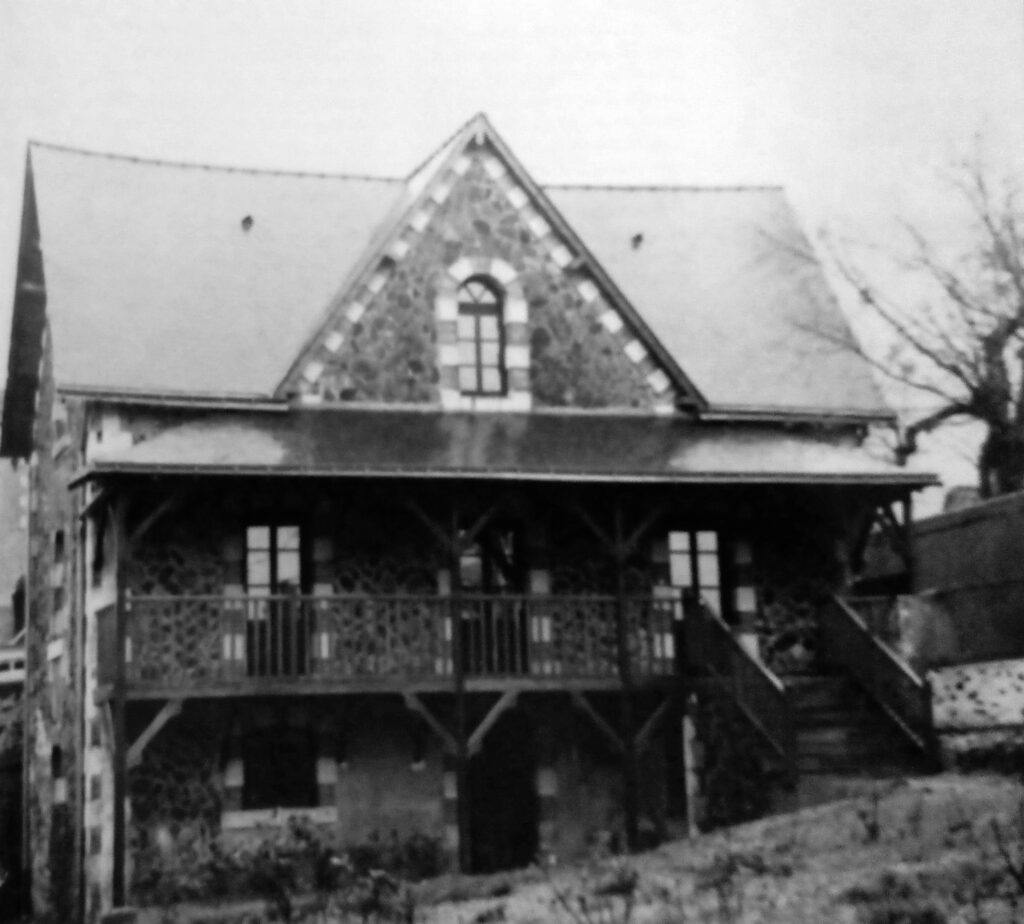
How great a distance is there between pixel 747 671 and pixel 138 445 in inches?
270

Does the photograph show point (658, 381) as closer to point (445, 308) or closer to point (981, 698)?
point (445, 308)

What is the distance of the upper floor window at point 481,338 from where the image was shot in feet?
72.2

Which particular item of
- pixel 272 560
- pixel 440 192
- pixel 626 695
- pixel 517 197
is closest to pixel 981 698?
pixel 626 695

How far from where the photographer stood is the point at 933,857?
13367 mm

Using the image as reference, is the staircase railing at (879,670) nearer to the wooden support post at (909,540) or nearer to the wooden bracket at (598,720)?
the wooden support post at (909,540)

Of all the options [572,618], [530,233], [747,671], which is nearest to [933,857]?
[747,671]

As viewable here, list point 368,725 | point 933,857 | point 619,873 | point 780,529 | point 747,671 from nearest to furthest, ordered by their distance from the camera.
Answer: point 933,857 → point 619,873 → point 747,671 → point 368,725 → point 780,529

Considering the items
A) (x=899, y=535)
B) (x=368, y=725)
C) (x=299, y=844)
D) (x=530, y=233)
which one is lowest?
(x=299, y=844)

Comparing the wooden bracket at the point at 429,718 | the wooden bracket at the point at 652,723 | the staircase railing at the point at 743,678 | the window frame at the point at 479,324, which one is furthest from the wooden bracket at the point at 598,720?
the window frame at the point at 479,324

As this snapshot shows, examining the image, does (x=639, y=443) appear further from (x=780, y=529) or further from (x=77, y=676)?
(x=77, y=676)

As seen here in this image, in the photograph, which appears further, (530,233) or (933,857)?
(530,233)

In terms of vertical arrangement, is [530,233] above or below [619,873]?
above

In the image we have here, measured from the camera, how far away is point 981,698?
18.8 meters

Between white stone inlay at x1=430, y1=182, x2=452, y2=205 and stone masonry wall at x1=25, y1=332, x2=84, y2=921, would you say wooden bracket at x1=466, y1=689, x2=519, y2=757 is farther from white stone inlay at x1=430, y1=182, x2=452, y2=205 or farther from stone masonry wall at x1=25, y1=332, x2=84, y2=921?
white stone inlay at x1=430, y1=182, x2=452, y2=205
